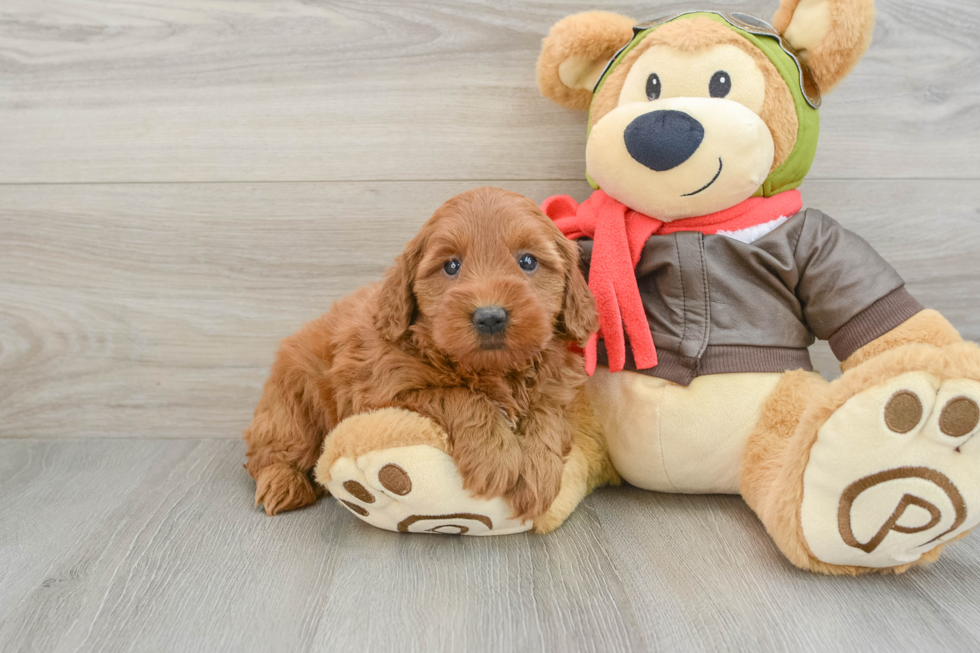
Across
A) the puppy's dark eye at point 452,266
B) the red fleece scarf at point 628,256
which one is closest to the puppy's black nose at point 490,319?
the puppy's dark eye at point 452,266

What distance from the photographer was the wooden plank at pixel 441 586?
0.87m

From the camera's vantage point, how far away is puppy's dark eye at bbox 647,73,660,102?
3.76 ft

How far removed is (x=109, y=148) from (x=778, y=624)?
1.60 meters

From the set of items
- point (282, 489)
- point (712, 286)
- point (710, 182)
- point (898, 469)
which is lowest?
point (282, 489)

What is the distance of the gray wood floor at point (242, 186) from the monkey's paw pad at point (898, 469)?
10.1 inches

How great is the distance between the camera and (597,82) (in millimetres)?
1258

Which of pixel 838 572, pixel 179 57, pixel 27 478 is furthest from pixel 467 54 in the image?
pixel 27 478

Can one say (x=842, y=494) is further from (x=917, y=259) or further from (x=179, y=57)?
(x=179, y=57)

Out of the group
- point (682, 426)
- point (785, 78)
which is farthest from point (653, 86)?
point (682, 426)

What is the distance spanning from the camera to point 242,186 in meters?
1.52

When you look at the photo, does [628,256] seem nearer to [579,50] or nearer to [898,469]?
[579,50]

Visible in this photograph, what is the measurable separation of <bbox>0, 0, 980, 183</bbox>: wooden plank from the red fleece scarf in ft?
1.13

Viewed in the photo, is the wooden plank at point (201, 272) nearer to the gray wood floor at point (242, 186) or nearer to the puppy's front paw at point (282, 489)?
the gray wood floor at point (242, 186)

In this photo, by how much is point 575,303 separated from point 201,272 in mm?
947
